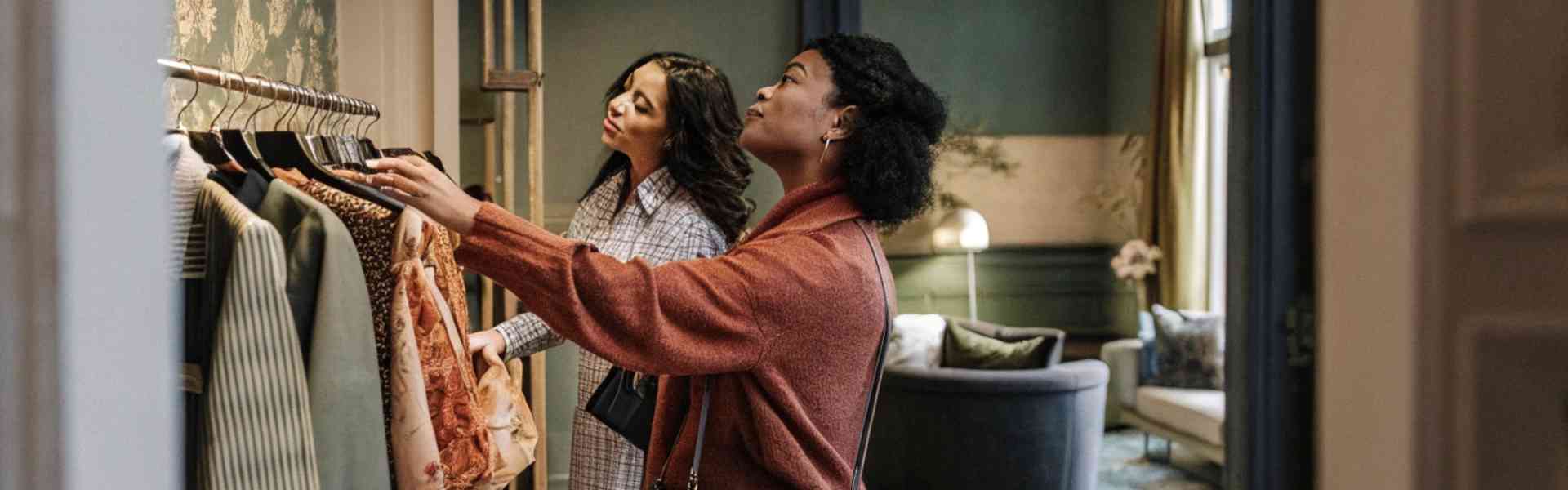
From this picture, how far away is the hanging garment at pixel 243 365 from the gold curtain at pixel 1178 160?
16.8ft

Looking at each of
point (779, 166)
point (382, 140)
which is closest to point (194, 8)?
point (779, 166)

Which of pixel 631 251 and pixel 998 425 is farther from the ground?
pixel 631 251

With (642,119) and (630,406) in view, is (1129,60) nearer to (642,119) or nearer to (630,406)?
(642,119)

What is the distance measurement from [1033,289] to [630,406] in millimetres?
4256

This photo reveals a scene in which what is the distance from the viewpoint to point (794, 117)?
1.49 meters

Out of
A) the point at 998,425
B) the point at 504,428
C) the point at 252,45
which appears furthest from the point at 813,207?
the point at 998,425

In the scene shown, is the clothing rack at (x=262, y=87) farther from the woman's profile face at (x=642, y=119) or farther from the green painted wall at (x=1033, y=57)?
the green painted wall at (x=1033, y=57)

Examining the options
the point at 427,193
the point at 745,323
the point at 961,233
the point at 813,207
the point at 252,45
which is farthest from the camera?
the point at 961,233

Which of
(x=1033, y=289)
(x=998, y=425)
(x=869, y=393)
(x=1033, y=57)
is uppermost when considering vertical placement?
(x=1033, y=57)

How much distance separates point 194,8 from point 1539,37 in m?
1.57

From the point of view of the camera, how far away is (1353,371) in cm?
31

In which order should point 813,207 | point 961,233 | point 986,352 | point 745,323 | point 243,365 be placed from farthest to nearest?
point 961,233 < point 986,352 < point 813,207 < point 745,323 < point 243,365

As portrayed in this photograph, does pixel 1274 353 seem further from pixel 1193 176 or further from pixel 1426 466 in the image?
pixel 1193 176

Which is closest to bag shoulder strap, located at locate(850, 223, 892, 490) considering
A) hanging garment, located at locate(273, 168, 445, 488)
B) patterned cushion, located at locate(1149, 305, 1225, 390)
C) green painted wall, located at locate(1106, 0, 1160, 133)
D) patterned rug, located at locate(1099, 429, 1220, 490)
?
hanging garment, located at locate(273, 168, 445, 488)
